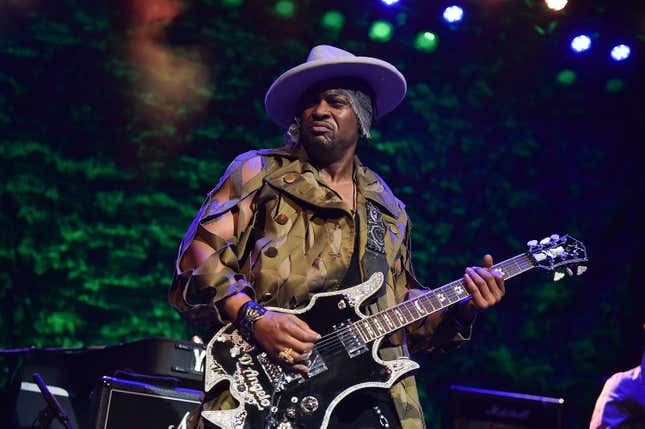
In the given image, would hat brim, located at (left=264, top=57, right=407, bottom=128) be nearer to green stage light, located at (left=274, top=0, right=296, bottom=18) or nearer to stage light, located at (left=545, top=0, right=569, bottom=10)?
green stage light, located at (left=274, top=0, right=296, bottom=18)

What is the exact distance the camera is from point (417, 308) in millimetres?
2789

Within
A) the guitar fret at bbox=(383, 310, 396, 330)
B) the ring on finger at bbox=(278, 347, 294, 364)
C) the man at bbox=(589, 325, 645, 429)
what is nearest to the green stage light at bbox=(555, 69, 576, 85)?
the man at bbox=(589, 325, 645, 429)

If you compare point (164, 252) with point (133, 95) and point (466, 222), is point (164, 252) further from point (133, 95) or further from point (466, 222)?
point (466, 222)

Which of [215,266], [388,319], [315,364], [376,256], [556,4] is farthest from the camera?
[556,4]

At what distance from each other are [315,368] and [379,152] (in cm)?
396

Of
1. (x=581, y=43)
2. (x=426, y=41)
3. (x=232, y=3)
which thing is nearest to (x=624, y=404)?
(x=581, y=43)

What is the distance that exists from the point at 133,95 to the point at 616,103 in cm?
424

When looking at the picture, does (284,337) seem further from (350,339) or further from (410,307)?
(410,307)

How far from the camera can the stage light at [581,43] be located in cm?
627

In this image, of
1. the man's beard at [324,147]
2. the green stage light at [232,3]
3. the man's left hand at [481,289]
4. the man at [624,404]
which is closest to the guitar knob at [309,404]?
the man's left hand at [481,289]

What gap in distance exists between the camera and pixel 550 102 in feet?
21.0

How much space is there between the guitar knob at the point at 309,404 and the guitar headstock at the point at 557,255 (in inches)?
51.7

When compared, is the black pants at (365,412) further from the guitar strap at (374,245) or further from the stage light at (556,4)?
the stage light at (556,4)

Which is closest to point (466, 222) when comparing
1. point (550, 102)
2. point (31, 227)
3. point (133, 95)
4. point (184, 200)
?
point (550, 102)
